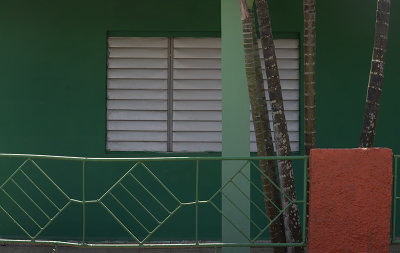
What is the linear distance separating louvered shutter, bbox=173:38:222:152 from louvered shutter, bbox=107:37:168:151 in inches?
6.5

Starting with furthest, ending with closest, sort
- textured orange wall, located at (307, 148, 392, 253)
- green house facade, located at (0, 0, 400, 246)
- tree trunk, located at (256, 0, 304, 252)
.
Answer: green house facade, located at (0, 0, 400, 246) → tree trunk, located at (256, 0, 304, 252) → textured orange wall, located at (307, 148, 392, 253)

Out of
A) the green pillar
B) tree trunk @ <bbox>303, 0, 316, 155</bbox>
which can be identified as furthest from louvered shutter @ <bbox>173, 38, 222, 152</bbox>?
tree trunk @ <bbox>303, 0, 316, 155</bbox>

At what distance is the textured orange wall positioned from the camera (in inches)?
229

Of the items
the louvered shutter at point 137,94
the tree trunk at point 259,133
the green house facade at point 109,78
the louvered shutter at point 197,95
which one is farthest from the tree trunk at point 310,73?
the louvered shutter at point 137,94

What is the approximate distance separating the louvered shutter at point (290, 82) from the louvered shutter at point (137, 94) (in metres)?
1.23

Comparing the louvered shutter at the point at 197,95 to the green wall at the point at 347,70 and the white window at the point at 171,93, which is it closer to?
the white window at the point at 171,93

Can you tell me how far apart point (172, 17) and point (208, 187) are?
2184mm

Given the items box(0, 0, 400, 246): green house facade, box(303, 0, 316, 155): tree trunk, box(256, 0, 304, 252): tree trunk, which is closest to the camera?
box(303, 0, 316, 155): tree trunk

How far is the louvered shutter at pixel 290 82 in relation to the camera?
824 centimetres

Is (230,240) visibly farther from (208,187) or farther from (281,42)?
(281,42)

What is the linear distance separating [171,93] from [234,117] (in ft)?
6.50

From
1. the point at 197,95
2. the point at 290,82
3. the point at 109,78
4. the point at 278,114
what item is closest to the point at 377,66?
the point at 278,114

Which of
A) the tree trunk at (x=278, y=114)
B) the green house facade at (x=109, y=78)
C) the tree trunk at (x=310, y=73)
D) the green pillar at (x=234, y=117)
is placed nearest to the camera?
the tree trunk at (x=310, y=73)

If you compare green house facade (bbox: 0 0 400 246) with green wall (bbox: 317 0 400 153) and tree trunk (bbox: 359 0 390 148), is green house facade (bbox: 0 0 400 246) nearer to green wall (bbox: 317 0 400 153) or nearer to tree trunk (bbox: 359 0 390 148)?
green wall (bbox: 317 0 400 153)
